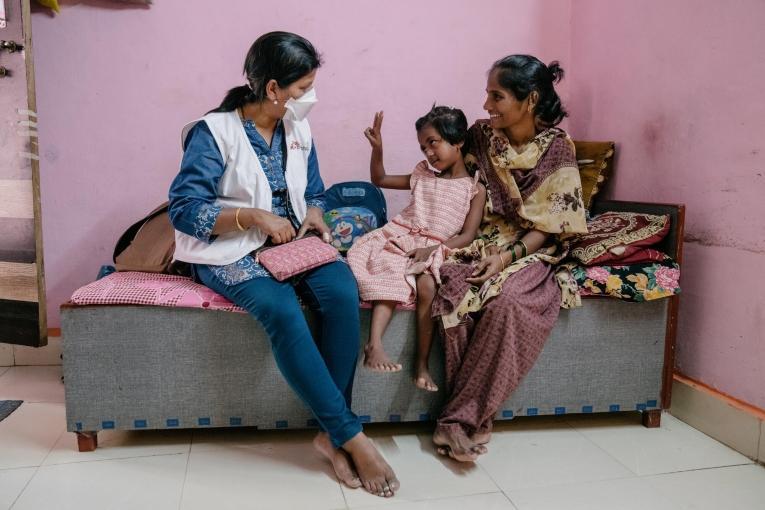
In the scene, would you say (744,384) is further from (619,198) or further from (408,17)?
(408,17)

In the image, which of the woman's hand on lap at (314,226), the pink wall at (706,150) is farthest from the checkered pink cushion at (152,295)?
the pink wall at (706,150)

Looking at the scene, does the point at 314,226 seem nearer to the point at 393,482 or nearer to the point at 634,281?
the point at 393,482

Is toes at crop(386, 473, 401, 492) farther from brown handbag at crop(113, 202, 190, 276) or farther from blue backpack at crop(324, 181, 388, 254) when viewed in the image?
brown handbag at crop(113, 202, 190, 276)

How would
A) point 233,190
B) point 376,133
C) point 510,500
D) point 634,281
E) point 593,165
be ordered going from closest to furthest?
point 510,500, point 233,190, point 634,281, point 376,133, point 593,165

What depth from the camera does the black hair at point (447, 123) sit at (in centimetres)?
186

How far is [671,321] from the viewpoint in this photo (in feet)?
5.83

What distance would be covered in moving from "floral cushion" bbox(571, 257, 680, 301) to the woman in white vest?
74cm

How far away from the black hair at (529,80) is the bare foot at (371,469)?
121 cm

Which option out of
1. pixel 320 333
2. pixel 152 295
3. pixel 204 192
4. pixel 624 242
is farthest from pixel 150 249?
pixel 624 242

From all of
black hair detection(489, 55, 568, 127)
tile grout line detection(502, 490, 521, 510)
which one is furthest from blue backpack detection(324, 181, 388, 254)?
tile grout line detection(502, 490, 521, 510)

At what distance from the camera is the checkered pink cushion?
1549 mm

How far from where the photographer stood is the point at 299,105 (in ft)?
5.31

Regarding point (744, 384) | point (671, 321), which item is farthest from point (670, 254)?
point (744, 384)

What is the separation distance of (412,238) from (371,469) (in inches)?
29.6
